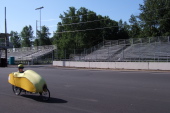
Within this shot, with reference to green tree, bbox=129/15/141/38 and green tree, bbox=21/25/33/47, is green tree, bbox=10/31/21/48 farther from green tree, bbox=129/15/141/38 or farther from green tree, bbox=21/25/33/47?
green tree, bbox=129/15/141/38

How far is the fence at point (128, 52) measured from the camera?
31834mm

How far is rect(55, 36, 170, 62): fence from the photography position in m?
31.8

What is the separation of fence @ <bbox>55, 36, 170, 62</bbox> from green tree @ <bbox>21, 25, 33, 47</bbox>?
62663 mm

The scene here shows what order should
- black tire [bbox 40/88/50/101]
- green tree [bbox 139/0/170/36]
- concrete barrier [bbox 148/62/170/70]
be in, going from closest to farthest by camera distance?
black tire [bbox 40/88/50/101] → concrete barrier [bbox 148/62/170/70] → green tree [bbox 139/0/170/36]

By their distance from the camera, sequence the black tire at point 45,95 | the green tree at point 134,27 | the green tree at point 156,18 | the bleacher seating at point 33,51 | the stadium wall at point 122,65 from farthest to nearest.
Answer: the bleacher seating at point 33,51, the green tree at point 134,27, the green tree at point 156,18, the stadium wall at point 122,65, the black tire at point 45,95

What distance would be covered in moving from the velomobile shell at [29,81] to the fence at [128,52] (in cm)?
2274

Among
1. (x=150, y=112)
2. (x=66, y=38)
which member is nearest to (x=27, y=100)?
(x=150, y=112)

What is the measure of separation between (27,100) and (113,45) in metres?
34.5

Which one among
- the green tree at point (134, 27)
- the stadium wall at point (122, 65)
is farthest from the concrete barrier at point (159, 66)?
the green tree at point (134, 27)

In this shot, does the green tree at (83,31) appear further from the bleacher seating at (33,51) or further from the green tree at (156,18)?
the green tree at (156,18)

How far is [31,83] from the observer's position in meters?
8.77

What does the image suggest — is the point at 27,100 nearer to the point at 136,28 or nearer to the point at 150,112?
the point at 150,112

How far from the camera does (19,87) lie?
9820 mm

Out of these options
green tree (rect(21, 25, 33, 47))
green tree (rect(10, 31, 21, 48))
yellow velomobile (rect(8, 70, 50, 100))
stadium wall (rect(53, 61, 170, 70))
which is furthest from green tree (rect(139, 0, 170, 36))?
green tree (rect(10, 31, 21, 48))
